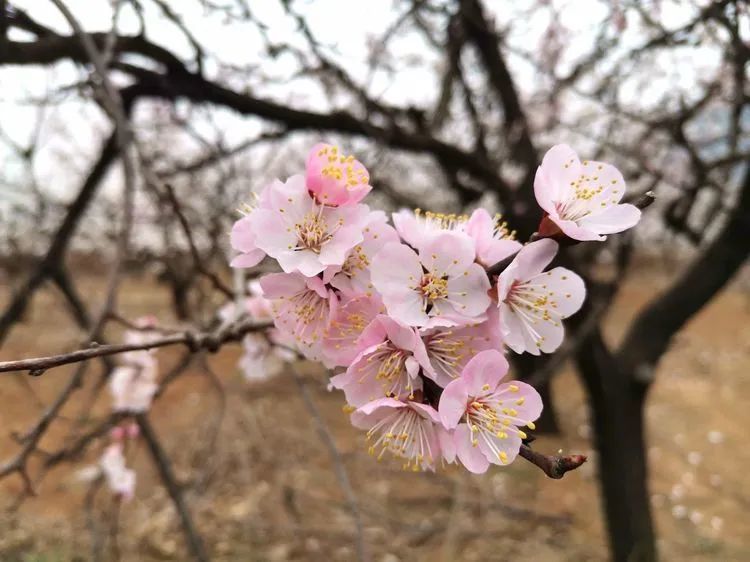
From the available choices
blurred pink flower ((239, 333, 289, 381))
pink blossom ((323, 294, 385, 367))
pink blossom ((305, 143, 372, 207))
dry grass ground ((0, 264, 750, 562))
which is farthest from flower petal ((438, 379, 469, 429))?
dry grass ground ((0, 264, 750, 562))

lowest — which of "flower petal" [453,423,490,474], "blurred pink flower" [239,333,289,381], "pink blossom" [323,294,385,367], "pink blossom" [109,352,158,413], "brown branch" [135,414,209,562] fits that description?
"brown branch" [135,414,209,562]

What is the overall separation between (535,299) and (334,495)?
3632 mm

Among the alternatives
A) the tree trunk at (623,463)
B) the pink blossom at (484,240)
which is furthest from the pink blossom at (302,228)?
the tree trunk at (623,463)

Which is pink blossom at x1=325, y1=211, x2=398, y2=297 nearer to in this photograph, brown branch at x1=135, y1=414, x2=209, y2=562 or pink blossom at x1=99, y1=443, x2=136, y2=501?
brown branch at x1=135, y1=414, x2=209, y2=562

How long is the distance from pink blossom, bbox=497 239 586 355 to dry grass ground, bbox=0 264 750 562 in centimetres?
151

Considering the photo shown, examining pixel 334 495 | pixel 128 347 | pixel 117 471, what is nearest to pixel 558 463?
pixel 128 347

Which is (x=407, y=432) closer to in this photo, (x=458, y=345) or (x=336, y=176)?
(x=458, y=345)

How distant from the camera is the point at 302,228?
610 mm

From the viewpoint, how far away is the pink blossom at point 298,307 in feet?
2.04

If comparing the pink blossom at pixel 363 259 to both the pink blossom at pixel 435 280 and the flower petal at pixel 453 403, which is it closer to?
the pink blossom at pixel 435 280

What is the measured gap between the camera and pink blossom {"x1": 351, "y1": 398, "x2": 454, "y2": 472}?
0.59m

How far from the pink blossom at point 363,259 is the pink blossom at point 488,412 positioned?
0.14 metres

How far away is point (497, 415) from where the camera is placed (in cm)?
58

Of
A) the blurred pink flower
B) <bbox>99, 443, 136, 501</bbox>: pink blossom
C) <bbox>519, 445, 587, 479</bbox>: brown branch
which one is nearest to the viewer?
<bbox>519, 445, 587, 479</bbox>: brown branch
